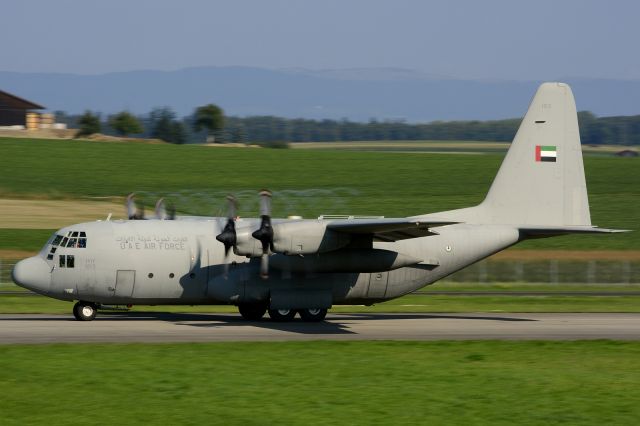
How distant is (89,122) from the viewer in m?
127

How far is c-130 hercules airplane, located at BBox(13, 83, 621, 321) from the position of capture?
28.4 metres

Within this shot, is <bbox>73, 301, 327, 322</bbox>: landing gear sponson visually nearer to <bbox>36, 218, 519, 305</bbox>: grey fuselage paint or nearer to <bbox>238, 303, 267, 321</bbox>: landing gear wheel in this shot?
<bbox>238, 303, 267, 321</bbox>: landing gear wheel

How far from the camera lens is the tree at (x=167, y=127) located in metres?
138

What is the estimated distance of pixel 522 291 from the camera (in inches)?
1843

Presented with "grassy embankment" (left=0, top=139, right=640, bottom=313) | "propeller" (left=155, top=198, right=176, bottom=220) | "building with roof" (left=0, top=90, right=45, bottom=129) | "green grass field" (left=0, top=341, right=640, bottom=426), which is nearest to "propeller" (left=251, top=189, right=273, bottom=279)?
"green grass field" (left=0, top=341, right=640, bottom=426)

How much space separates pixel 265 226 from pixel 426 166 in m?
66.4

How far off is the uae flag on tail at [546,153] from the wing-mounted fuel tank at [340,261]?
6.91 metres

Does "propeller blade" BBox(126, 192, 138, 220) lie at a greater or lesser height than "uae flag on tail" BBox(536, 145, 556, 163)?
lesser

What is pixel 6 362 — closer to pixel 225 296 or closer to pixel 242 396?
pixel 242 396

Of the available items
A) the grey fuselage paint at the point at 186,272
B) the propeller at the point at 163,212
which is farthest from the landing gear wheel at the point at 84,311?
the propeller at the point at 163,212

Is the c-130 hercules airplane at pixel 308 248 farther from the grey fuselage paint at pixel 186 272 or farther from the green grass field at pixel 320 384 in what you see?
the green grass field at pixel 320 384

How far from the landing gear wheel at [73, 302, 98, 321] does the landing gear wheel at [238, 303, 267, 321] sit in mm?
4630

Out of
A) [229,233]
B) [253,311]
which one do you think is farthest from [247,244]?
[253,311]

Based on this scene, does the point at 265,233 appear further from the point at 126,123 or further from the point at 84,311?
the point at 126,123
